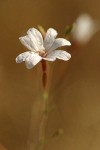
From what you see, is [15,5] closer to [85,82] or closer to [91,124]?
[85,82]

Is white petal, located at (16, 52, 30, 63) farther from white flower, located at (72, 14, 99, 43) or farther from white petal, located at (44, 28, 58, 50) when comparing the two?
white flower, located at (72, 14, 99, 43)

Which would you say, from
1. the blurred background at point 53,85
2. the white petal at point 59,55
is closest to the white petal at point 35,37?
the white petal at point 59,55

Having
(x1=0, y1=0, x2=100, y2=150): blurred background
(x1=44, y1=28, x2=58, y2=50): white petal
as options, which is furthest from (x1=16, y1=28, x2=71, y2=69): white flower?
(x1=0, y1=0, x2=100, y2=150): blurred background

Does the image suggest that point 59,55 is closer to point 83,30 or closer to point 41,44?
point 41,44

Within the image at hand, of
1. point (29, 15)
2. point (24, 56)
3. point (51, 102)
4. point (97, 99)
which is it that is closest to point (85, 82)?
point (97, 99)

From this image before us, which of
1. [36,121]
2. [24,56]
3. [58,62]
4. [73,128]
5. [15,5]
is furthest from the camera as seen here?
[15,5]

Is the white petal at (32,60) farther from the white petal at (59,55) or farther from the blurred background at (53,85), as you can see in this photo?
the blurred background at (53,85)

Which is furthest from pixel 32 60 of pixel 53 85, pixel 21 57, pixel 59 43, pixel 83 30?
pixel 53 85
